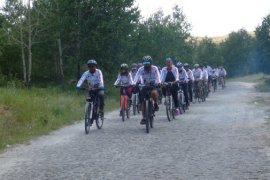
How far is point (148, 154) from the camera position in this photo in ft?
33.3

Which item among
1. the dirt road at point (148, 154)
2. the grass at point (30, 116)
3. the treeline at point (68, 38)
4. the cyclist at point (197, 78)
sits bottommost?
the dirt road at point (148, 154)

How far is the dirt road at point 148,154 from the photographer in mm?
8336

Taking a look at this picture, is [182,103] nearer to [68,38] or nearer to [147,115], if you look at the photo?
[147,115]

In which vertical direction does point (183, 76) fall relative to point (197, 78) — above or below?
above

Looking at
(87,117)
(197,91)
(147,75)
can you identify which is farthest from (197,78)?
(87,117)

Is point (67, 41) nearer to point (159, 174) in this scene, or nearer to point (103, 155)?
point (103, 155)

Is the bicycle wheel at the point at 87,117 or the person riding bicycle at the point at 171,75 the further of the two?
the person riding bicycle at the point at 171,75

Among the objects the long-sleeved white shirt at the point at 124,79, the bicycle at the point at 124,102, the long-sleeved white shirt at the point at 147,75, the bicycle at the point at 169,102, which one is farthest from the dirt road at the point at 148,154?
the long-sleeved white shirt at the point at 124,79

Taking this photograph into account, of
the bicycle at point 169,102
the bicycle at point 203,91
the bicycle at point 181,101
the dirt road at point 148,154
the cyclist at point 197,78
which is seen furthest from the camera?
the bicycle at point 203,91

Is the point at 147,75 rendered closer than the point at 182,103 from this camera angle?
Yes

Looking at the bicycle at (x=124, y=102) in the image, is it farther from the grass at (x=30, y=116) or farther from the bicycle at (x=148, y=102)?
the bicycle at (x=148, y=102)

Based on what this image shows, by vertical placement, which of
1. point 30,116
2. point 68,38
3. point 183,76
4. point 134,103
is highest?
point 68,38

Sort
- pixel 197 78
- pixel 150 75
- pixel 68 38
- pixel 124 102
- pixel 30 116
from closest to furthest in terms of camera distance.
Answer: pixel 150 75 < pixel 30 116 < pixel 124 102 < pixel 197 78 < pixel 68 38

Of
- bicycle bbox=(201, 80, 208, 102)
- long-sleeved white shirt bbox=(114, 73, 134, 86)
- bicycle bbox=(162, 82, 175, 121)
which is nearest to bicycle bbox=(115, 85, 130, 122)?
long-sleeved white shirt bbox=(114, 73, 134, 86)
